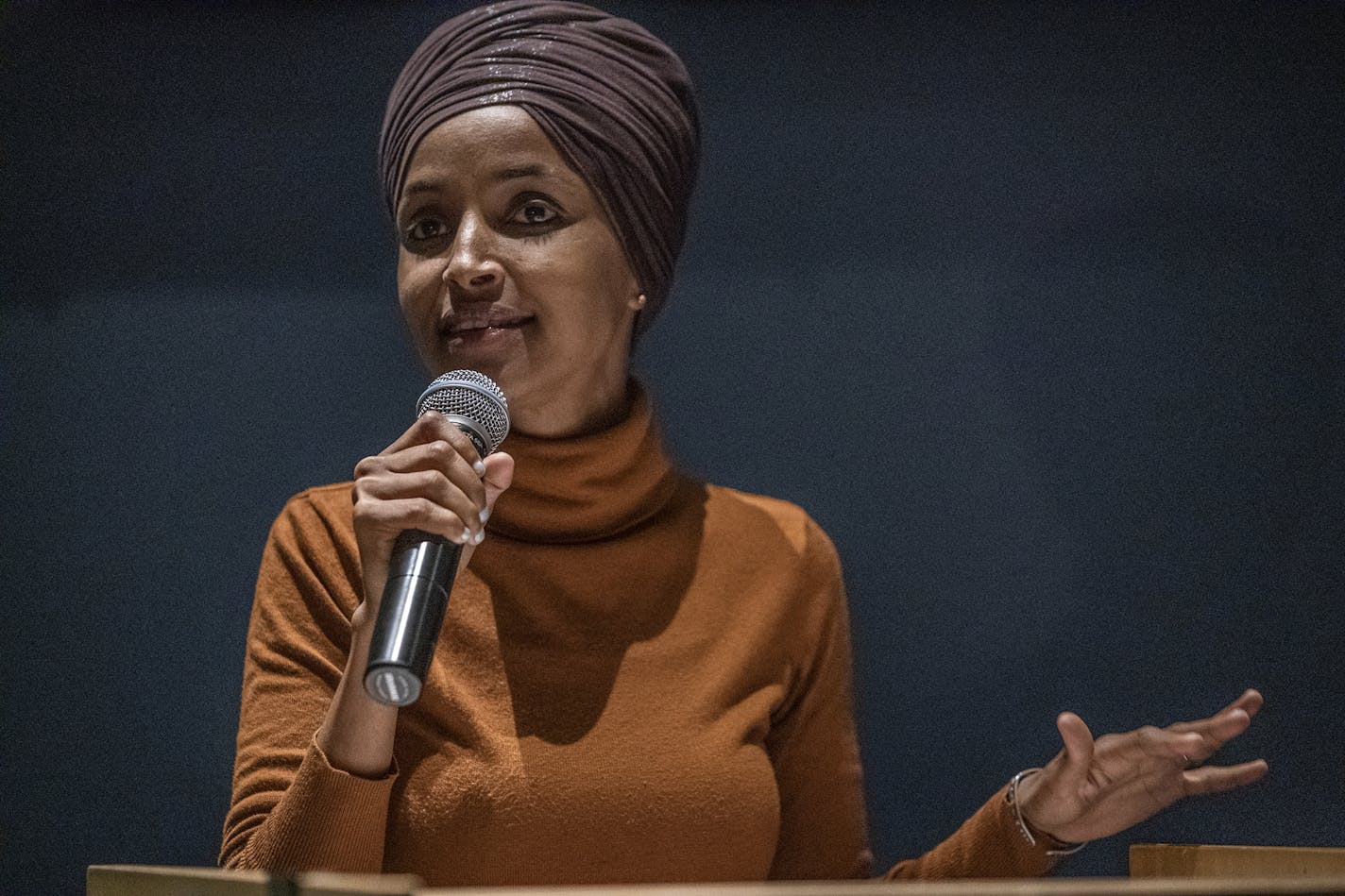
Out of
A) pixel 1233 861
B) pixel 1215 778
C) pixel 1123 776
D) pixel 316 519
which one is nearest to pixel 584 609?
pixel 316 519

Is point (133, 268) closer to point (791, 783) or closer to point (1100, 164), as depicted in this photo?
point (791, 783)

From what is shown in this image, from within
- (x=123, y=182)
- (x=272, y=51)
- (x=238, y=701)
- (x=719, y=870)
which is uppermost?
(x=272, y=51)

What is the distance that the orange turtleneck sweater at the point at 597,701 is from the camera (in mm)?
1630

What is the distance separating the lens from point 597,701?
177 cm

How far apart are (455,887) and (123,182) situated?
3.83 feet

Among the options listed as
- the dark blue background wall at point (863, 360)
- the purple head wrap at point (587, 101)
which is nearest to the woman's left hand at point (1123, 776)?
the dark blue background wall at point (863, 360)

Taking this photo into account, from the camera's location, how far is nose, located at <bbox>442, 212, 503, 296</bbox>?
1761mm

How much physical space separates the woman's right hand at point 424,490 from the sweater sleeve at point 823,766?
0.71 meters

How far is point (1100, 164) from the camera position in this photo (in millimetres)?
2027

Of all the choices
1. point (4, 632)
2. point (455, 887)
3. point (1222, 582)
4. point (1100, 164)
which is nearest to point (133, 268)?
point (4, 632)

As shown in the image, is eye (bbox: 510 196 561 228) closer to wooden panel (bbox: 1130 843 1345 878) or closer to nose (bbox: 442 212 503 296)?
nose (bbox: 442 212 503 296)

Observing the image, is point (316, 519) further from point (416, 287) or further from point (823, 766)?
point (823, 766)

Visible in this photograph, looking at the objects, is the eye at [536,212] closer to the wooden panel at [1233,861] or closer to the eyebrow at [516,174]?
the eyebrow at [516,174]

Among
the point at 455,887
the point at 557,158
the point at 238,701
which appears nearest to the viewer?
the point at 455,887
